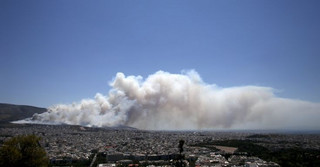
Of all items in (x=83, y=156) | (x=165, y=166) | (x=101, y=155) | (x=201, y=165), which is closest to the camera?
(x=165, y=166)

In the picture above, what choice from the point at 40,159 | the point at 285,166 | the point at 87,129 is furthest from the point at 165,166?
the point at 87,129

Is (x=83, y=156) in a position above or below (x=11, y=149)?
below

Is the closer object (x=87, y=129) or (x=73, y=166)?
(x=73, y=166)

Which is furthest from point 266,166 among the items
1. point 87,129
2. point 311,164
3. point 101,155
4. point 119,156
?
point 87,129

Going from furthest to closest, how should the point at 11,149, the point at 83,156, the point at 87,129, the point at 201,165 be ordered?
the point at 87,129, the point at 83,156, the point at 201,165, the point at 11,149

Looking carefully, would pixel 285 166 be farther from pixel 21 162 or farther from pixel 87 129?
pixel 87 129

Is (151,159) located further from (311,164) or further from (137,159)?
(311,164)
